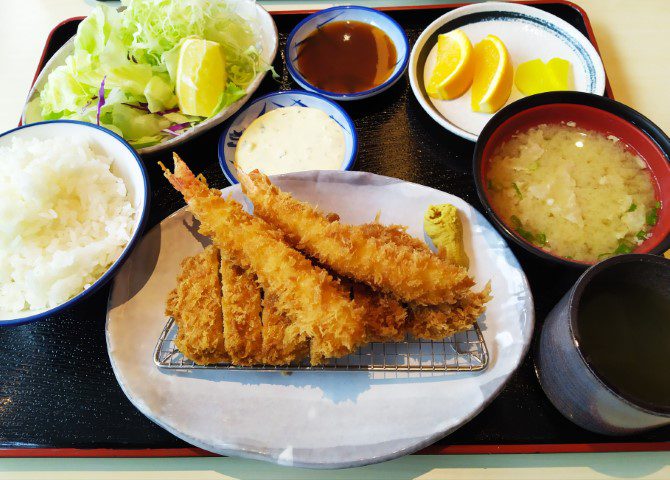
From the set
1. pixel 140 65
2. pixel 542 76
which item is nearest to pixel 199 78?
pixel 140 65

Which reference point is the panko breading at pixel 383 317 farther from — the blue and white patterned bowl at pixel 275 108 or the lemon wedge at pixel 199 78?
the lemon wedge at pixel 199 78

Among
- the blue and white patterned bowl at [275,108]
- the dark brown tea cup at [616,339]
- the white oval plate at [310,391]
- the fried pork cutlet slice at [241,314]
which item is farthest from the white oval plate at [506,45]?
the fried pork cutlet slice at [241,314]

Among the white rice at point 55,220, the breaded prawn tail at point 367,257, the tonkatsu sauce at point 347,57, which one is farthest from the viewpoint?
the tonkatsu sauce at point 347,57

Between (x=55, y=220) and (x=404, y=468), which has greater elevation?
(x=55, y=220)

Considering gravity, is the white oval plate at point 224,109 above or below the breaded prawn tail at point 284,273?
above

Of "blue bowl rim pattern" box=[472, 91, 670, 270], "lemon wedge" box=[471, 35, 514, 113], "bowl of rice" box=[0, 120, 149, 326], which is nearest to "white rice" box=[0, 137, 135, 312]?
"bowl of rice" box=[0, 120, 149, 326]

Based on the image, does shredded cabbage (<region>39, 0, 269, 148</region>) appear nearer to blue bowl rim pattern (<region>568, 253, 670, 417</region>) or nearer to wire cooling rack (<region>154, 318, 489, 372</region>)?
wire cooling rack (<region>154, 318, 489, 372</region>)

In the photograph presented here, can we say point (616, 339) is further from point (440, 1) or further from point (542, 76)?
point (440, 1)
